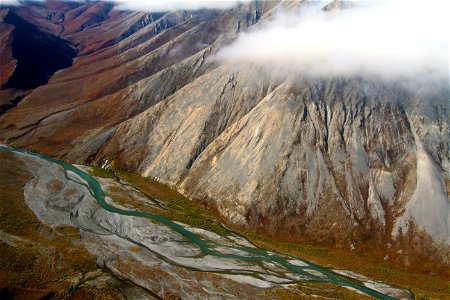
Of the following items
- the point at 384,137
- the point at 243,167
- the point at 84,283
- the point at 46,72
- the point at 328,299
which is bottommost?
the point at 84,283

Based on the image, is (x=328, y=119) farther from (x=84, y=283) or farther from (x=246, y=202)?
(x=84, y=283)

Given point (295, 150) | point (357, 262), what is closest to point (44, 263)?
point (357, 262)

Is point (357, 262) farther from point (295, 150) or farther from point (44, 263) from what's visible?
point (44, 263)

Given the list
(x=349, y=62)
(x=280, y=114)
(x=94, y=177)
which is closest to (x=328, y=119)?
(x=280, y=114)

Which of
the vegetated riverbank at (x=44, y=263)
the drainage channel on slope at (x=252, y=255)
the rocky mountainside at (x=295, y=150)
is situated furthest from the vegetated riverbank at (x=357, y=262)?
the vegetated riverbank at (x=44, y=263)

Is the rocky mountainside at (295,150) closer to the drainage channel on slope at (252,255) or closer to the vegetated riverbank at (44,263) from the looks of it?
the drainage channel on slope at (252,255)

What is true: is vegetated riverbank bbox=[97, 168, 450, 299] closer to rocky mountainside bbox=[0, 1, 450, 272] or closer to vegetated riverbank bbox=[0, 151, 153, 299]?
rocky mountainside bbox=[0, 1, 450, 272]

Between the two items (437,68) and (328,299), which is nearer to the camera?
(328,299)

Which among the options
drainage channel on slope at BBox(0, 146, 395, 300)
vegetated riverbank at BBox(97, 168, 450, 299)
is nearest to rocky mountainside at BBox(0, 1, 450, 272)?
vegetated riverbank at BBox(97, 168, 450, 299)
